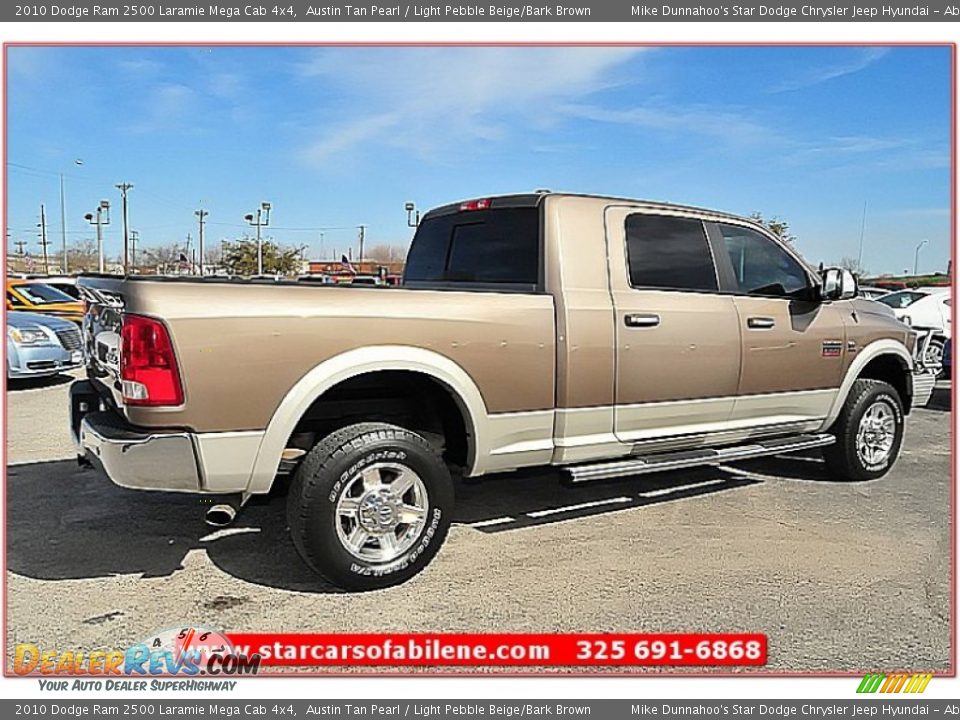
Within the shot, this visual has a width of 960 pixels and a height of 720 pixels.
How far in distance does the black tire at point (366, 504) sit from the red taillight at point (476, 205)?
177 cm

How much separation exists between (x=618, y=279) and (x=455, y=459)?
1.43 metres

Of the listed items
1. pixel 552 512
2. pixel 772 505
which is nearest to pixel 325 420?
pixel 552 512

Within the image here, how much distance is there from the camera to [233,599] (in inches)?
148

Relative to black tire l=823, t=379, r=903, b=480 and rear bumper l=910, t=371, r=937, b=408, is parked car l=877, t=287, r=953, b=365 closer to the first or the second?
rear bumper l=910, t=371, r=937, b=408

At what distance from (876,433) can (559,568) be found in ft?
11.0

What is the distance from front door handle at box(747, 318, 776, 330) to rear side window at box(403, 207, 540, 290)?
1.64 meters

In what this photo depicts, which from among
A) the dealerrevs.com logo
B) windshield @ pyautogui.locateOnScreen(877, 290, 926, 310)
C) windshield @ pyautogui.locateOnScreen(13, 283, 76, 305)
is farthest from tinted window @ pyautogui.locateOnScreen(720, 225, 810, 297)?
windshield @ pyautogui.locateOnScreen(13, 283, 76, 305)

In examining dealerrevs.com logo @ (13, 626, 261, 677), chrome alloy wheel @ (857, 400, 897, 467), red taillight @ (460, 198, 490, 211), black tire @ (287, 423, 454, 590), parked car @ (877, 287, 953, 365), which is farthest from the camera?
parked car @ (877, 287, 953, 365)

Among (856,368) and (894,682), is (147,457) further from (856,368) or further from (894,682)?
(856,368)

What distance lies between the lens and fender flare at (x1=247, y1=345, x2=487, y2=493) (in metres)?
3.58

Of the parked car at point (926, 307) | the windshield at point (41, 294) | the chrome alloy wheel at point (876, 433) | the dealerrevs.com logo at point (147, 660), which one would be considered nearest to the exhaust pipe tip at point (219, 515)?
the dealerrevs.com logo at point (147, 660)

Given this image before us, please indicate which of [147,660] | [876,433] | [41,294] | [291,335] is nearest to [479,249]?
[291,335]

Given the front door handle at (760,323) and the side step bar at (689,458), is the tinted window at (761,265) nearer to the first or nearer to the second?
the front door handle at (760,323)
